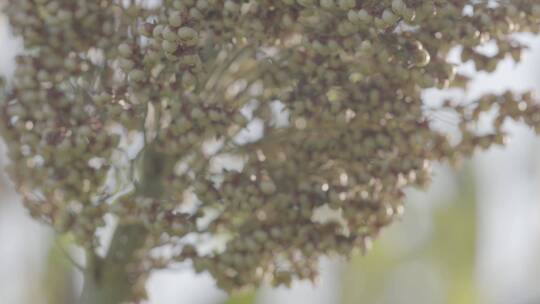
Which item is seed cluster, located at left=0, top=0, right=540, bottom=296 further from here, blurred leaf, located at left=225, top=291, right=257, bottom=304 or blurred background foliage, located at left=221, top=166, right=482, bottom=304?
blurred background foliage, located at left=221, top=166, right=482, bottom=304

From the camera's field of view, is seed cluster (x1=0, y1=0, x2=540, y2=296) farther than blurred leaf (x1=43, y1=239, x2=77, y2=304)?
No

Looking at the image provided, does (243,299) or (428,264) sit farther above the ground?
(243,299)

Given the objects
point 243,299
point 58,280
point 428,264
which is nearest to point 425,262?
point 428,264

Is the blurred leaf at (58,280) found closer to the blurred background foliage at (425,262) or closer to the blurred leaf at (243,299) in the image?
the blurred leaf at (243,299)

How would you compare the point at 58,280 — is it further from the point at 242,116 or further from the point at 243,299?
the point at 242,116

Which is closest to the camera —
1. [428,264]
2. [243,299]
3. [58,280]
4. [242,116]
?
[242,116]

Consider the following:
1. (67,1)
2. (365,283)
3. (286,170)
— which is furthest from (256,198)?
(365,283)

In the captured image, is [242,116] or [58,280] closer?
[242,116]

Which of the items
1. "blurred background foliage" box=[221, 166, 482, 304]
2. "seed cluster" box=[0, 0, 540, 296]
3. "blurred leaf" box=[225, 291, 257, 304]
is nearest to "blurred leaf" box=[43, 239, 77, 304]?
"blurred leaf" box=[225, 291, 257, 304]

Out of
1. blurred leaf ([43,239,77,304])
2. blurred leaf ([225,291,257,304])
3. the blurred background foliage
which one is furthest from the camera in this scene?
the blurred background foliage
